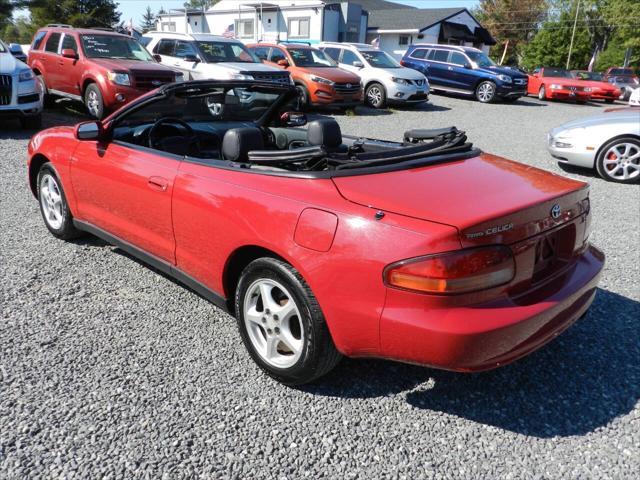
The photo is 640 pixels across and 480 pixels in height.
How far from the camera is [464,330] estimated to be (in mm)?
2229

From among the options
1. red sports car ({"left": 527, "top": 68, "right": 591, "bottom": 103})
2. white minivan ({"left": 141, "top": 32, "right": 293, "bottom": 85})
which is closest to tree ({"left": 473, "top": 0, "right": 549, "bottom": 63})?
red sports car ({"left": 527, "top": 68, "right": 591, "bottom": 103})

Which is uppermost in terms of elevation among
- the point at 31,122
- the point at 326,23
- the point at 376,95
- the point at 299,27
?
the point at 326,23

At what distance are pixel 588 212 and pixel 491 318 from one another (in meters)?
1.18

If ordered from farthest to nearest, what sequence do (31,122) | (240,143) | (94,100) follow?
(94,100) → (31,122) → (240,143)

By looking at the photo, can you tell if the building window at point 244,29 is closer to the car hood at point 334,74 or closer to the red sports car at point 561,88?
the red sports car at point 561,88

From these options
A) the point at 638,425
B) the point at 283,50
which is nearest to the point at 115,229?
the point at 638,425

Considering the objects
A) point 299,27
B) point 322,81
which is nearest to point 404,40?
point 299,27

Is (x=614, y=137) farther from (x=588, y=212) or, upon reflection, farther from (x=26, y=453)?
(x=26, y=453)

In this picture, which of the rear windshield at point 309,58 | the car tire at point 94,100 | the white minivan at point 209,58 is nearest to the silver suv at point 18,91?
the car tire at point 94,100

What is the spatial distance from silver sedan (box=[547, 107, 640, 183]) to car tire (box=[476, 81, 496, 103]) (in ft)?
36.6

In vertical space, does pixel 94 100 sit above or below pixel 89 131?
below

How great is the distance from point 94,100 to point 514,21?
175 feet

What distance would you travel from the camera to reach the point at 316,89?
45.7 feet

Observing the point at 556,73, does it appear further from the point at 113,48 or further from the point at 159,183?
the point at 159,183
